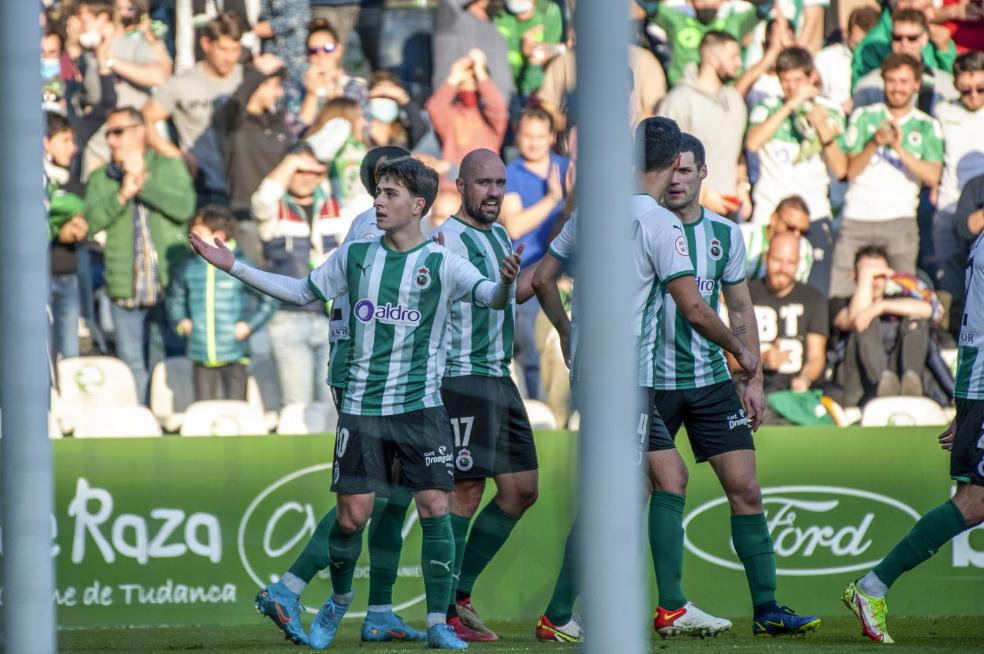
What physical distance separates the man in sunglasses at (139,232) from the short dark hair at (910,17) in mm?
3065

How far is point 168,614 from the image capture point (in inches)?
229

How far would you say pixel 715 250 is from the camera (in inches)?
186

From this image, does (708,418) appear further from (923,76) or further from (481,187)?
(923,76)

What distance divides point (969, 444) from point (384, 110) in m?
2.04

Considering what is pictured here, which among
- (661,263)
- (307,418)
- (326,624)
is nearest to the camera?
(661,263)

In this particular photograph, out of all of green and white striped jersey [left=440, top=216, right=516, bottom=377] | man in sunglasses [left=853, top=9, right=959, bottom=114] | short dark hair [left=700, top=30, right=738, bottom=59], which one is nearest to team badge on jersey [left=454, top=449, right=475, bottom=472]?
green and white striped jersey [left=440, top=216, right=516, bottom=377]

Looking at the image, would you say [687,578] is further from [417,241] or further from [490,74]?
[490,74]

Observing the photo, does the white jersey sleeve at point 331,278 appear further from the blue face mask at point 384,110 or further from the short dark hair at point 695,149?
the short dark hair at point 695,149

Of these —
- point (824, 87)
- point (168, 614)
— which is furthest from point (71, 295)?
point (824, 87)

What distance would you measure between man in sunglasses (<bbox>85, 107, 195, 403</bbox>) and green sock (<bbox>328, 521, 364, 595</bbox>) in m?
1.47

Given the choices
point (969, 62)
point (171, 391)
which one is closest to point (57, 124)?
point (171, 391)

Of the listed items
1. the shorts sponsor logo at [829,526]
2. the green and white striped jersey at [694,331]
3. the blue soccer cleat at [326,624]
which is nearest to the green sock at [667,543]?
the green and white striped jersey at [694,331]

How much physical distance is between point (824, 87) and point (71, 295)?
127 inches

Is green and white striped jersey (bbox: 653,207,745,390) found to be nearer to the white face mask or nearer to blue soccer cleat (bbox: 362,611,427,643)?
blue soccer cleat (bbox: 362,611,427,643)
